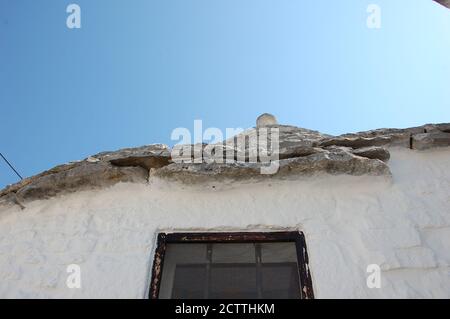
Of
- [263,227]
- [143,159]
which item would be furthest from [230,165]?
[143,159]

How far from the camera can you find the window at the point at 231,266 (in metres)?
2.59

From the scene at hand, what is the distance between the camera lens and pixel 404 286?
8.01ft

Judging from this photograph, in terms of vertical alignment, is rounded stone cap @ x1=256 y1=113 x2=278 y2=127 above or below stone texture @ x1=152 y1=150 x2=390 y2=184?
above

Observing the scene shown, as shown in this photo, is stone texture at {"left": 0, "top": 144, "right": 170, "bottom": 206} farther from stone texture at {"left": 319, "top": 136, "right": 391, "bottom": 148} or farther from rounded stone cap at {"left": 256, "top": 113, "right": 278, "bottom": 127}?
rounded stone cap at {"left": 256, "top": 113, "right": 278, "bottom": 127}

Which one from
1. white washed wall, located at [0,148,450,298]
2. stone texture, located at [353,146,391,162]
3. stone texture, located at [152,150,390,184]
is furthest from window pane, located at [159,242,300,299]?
stone texture, located at [353,146,391,162]

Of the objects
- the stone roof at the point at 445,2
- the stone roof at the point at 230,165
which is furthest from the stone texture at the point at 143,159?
the stone roof at the point at 445,2

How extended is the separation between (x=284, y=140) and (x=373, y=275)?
4.65 ft

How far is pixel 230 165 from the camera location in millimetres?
3107

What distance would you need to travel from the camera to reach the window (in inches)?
102

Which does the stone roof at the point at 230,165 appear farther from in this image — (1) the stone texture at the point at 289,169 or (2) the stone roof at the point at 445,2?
(2) the stone roof at the point at 445,2

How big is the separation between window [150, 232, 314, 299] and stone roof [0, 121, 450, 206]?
496 mm

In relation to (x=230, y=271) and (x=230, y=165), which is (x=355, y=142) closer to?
(x=230, y=165)

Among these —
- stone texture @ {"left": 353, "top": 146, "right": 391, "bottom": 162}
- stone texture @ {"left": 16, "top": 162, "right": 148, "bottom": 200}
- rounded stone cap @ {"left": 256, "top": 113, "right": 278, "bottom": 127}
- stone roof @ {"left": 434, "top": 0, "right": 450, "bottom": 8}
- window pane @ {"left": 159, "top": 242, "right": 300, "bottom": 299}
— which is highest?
stone roof @ {"left": 434, "top": 0, "right": 450, "bottom": 8}
